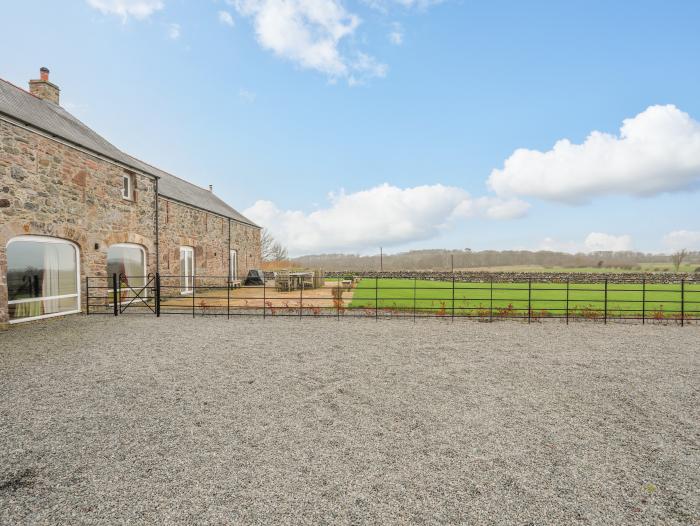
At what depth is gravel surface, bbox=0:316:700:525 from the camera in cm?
271

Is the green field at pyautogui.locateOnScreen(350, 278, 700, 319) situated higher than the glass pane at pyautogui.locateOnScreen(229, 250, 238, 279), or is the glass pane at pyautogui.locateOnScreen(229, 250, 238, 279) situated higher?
the glass pane at pyautogui.locateOnScreen(229, 250, 238, 279)

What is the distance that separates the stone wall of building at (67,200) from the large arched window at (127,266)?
32 cm

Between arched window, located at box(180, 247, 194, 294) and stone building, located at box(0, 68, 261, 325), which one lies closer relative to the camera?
stone building, located at box(0, 68, 261, 325)

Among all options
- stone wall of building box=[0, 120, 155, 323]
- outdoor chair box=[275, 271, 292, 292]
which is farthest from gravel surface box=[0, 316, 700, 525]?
outdoor chair box=[275, 271, 292, 292]

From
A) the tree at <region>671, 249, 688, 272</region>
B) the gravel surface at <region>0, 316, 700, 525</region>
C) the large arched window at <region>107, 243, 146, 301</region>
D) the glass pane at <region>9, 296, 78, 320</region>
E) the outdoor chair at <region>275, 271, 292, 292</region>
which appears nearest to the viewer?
the gravel surface at <region>0, 316, 700, 525</region>

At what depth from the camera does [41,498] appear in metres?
2.80

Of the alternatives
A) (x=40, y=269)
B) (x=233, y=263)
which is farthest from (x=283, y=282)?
(x=40, y=269)

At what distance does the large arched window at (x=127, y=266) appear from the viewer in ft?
43.4

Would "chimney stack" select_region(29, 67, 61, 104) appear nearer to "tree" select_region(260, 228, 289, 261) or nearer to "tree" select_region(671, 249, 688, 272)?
"tree" select_region(260, 228, 289, 261)

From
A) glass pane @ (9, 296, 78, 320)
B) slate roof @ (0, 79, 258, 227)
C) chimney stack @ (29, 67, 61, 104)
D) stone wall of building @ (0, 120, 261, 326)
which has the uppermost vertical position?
chimney stack @ (29, 67, 61, 104)

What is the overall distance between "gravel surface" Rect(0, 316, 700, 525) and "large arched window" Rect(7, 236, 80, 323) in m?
3.57

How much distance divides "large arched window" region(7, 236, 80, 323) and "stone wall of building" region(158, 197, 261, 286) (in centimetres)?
426

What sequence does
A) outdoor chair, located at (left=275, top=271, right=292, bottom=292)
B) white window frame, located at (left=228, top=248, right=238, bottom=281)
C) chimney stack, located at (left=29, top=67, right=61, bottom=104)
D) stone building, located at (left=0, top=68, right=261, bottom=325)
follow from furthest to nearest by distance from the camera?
white window frame, located at (left=228, top=248, right=238, bottom=281) < outdoor chair, located at (left=275, top=271, right=292, bottom=292) < chimney stack, located at (left=29, top=67, right=61, bottom=104) < stone building, located at (left=0, top=68, right=261, bottom=325)

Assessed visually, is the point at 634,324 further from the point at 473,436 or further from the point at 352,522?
the point at 352,522
